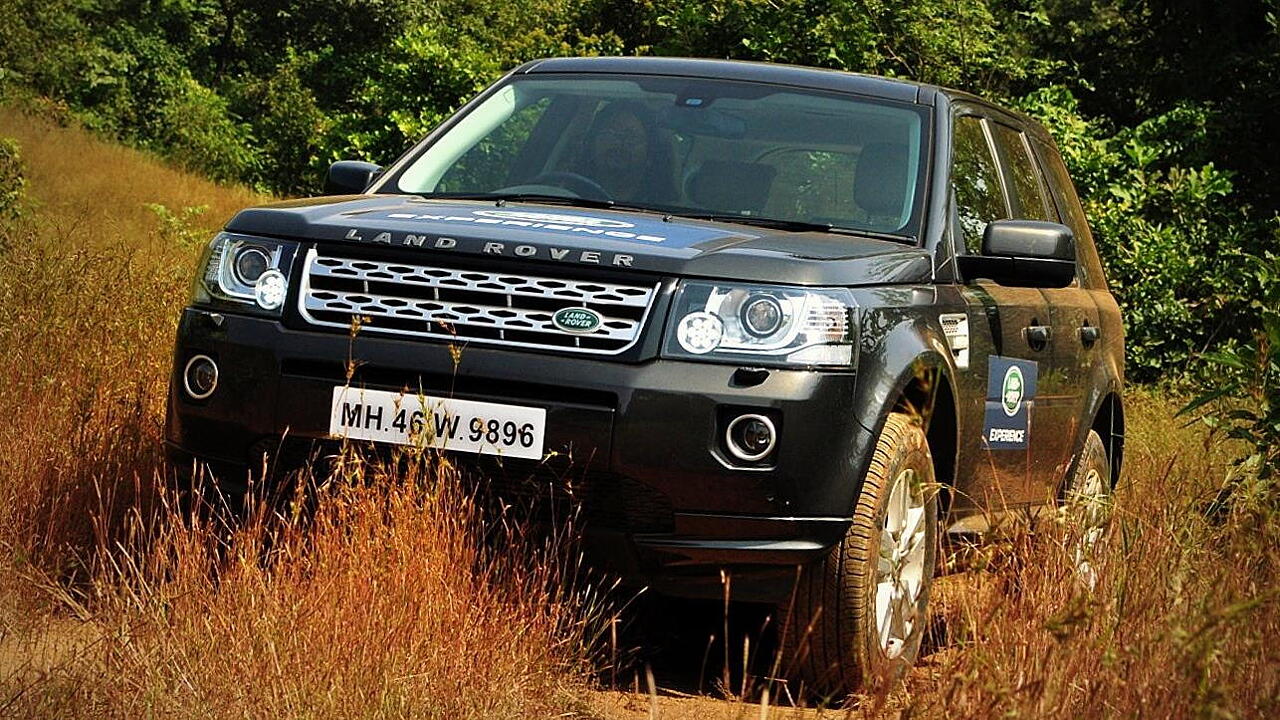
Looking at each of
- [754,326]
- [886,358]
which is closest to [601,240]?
[754,326]

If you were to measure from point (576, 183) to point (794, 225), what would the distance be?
2.51 ft

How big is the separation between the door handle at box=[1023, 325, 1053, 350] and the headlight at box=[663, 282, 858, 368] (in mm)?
1773

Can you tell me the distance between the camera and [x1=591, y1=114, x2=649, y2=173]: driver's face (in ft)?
19.0

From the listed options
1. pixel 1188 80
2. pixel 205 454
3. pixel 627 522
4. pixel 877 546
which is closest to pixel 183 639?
pixel 205 454

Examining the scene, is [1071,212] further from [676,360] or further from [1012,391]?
[676,360]

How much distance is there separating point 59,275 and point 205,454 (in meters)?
3.12

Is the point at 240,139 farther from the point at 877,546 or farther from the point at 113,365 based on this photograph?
the point at 877,546

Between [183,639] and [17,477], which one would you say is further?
[17,477]

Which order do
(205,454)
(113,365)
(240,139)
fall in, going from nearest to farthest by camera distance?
(205,454)
(113,365)
(240,139)

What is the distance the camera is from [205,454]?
4.77m

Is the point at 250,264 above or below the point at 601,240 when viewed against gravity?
below

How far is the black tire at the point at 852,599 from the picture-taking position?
15.0ft

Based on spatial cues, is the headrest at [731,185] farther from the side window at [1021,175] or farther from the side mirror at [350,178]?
the side window at [1021,175]

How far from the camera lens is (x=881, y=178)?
5.67 metres
